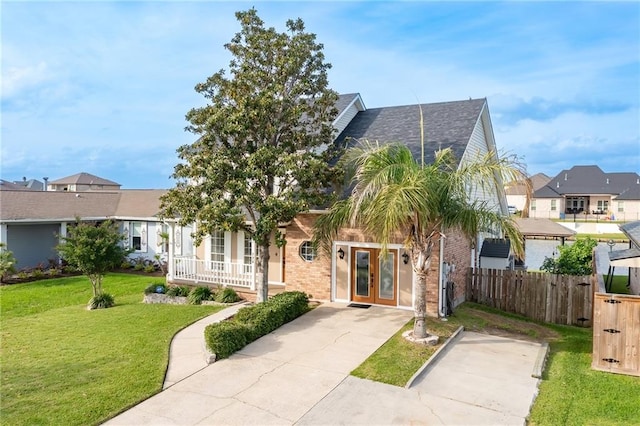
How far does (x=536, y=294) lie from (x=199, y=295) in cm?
1216

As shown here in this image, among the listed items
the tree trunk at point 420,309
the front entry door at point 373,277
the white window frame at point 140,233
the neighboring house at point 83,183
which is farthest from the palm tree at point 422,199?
the neighboring house at point 83,183

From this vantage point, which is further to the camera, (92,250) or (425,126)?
(425,126)

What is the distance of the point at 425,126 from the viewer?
57.0ft

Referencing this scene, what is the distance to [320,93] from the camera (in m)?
14.7

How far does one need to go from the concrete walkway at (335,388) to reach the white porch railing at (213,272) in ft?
18.5

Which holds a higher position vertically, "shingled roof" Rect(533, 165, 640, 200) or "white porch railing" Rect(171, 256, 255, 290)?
"shingled roof" Rect(533, 165, 640, 200)

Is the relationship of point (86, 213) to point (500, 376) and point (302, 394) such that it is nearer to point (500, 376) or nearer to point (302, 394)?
point (302, 394)

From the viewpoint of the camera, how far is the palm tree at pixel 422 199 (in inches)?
393

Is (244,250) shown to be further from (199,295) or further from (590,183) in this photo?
(590,183)

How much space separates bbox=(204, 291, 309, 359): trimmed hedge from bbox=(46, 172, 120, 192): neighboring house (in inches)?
1613

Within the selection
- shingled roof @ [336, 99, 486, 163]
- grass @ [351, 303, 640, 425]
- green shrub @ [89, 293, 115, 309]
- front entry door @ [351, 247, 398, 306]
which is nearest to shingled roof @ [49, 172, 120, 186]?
green shrub @ [89, 293, 115, 309]

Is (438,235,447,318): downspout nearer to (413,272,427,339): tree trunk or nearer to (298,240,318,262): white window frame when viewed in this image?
(413,272,427,339): tree trunk

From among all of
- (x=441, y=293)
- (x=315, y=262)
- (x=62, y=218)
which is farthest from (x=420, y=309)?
(x=62, y=218)

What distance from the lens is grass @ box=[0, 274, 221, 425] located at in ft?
25.1
